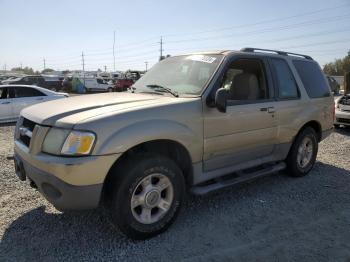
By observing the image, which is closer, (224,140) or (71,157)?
(71,157)

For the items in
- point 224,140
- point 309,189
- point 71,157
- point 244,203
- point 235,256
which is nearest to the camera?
point 71,157

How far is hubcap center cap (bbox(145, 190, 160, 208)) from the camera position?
3.60 metres

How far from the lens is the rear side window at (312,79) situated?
5688mm

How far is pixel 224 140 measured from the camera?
4.25m

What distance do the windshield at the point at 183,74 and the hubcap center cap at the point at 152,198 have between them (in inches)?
48.0

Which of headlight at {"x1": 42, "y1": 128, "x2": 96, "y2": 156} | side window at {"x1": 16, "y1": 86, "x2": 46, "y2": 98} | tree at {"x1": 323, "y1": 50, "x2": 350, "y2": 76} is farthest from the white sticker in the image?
tree at {"x1": 323, "y1": 50, "x2": 350, "y2": 76}

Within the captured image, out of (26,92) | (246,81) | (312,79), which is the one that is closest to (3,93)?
(26,92)

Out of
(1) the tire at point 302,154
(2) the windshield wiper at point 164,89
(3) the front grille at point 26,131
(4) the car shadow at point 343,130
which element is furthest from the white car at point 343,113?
(3) the front grille at point 26,131

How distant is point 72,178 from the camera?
311cm

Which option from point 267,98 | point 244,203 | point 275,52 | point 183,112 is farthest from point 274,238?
point 275,52

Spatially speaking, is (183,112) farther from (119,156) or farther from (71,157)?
(71,157)

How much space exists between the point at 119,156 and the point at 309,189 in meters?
3.21

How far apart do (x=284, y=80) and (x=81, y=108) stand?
3.06 m

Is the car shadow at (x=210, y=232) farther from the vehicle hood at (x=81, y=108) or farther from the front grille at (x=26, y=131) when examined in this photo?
the vehicle hood at (x=81, y=108)
